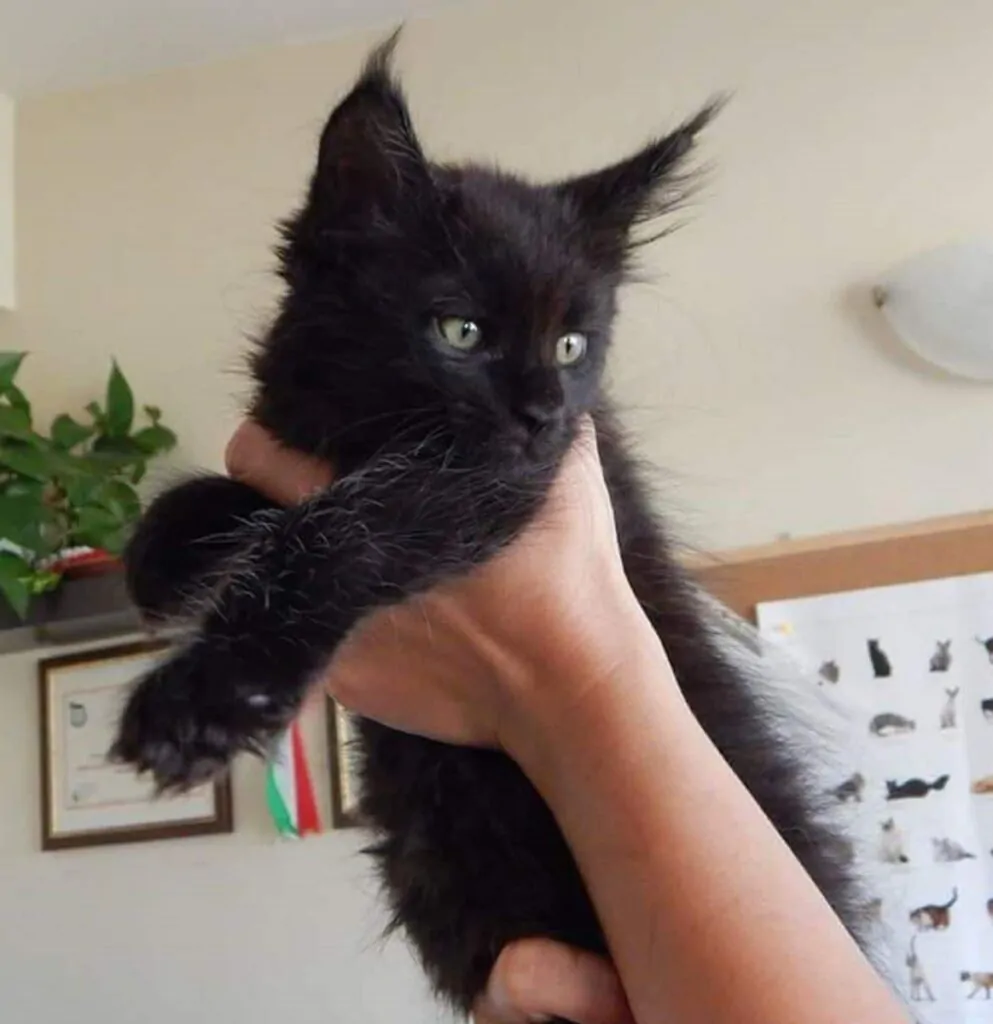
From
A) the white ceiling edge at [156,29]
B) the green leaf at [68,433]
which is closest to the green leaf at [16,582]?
the green leaf at [68,433]

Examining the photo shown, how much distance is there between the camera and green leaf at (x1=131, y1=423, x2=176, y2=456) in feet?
6.96

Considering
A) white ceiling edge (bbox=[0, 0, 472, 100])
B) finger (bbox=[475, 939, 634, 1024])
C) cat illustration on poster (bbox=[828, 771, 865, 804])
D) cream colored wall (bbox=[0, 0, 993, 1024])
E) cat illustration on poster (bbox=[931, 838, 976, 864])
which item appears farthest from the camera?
white ceiling edge (bbox=[0, 0, 472, 100])

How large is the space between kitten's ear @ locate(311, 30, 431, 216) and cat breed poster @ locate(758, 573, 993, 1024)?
3.34ft

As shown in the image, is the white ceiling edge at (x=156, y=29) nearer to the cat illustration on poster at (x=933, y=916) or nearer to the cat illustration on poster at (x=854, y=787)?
the cat illustration on poster at (x=854, y=787)

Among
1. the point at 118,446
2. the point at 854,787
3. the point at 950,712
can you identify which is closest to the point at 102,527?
the point at 118,446

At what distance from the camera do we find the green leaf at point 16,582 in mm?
1951

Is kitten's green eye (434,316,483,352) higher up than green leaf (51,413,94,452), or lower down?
lower down

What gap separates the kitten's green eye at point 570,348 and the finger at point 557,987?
1.42 ft

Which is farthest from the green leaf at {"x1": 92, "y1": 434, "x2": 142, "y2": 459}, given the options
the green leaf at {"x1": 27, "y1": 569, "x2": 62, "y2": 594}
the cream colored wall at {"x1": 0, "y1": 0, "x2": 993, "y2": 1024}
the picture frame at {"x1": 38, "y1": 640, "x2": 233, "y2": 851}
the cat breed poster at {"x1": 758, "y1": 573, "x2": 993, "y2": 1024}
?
the cat breed poster at {"x1": 758, "y1": 573, "x2": 993, "y2": 1024}

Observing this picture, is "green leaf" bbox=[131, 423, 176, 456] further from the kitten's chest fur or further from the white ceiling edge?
the kitten's chest fur

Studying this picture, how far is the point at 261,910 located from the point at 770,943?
4.96 feet

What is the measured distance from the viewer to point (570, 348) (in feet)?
3.10

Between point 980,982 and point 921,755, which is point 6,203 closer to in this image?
point 921,755

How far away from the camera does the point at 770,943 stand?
0.71 m
